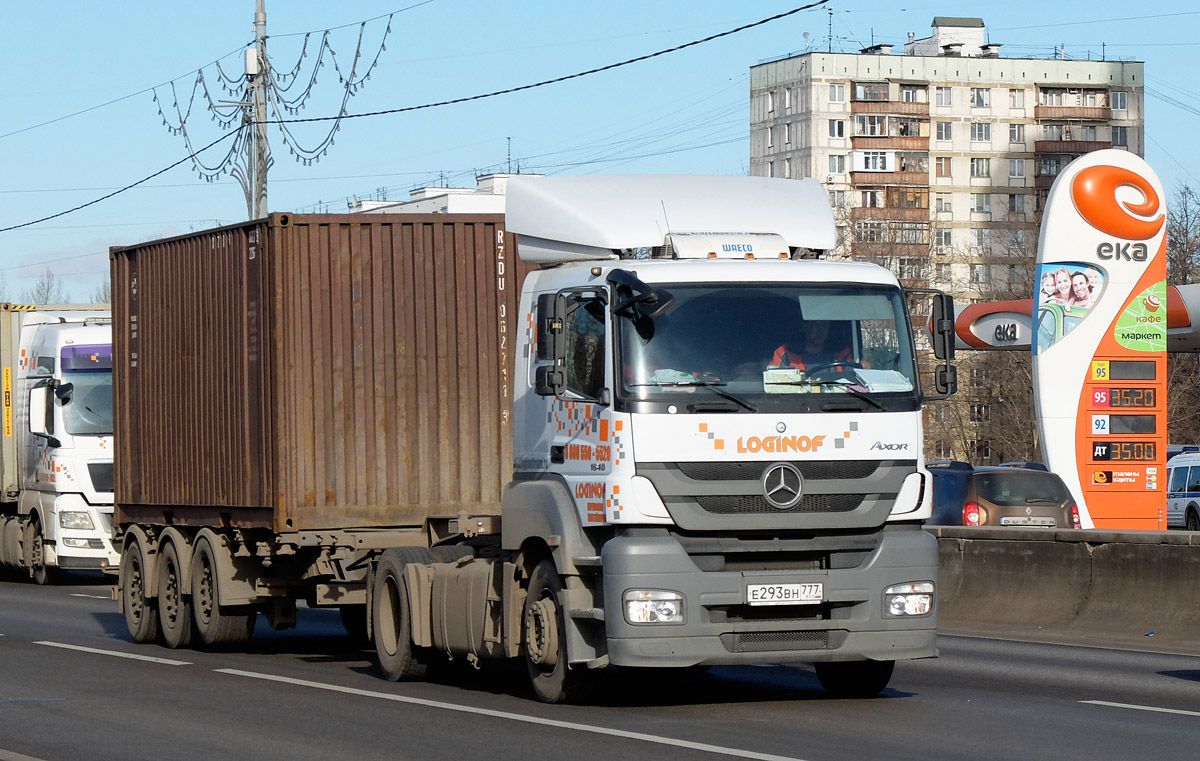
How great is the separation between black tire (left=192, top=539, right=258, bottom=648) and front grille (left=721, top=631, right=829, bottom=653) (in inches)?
242

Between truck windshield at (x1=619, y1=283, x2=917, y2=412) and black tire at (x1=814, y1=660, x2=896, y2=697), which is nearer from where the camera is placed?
truck windshield at (x1=619, y1=283, x2=917, y2=412)

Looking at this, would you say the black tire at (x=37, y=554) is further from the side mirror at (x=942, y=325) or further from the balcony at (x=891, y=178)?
the balcony at (x=891, y=178)

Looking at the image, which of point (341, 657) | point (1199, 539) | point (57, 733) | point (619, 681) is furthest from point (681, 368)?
point (1199, 539)

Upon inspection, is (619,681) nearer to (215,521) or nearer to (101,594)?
(215,521)

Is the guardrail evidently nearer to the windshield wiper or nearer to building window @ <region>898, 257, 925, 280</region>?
the windshield wiper

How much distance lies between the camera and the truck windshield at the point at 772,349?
10977 mm

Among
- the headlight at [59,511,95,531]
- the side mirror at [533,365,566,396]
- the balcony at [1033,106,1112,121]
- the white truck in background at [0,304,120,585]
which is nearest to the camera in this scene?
the side mirror at [533,365,566,396]

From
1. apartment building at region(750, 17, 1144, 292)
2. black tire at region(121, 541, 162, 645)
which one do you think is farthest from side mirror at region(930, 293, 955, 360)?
apartment building at region(750, 17, 1144, 292)

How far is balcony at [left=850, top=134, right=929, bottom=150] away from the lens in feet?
385

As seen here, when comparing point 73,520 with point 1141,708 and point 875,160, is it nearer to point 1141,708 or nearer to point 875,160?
point 1141,708

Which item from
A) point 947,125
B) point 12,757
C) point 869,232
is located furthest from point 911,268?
point 12,757

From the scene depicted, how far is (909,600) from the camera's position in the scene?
444 inches

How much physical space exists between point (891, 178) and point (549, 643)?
10853cm

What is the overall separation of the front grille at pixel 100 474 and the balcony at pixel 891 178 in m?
94.7
